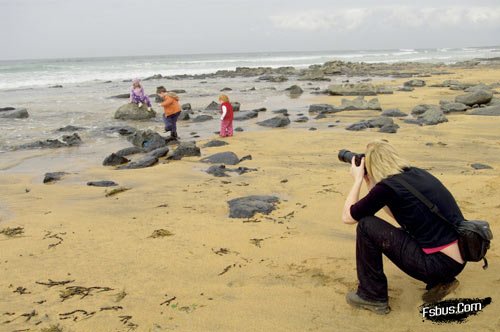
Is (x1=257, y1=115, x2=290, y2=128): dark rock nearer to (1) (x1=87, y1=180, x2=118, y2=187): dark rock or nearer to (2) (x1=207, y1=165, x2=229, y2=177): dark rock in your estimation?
(2) (x1=207, y1=165, x2=229, y2=177): dark rock

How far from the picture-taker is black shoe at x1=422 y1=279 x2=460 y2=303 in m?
3.23

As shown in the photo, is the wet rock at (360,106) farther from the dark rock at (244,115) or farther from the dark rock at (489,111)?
the dark rock at (489,111)

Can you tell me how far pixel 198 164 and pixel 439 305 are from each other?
19.7 feet

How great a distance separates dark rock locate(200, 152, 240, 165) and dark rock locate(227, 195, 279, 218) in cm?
258

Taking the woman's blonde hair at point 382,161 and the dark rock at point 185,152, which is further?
the dark rock at point 185,152

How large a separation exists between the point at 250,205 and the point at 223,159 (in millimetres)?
3110

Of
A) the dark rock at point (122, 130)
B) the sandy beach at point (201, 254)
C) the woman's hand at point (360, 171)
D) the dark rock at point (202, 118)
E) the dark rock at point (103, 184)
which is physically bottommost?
the sandy beach at point (201, 254)

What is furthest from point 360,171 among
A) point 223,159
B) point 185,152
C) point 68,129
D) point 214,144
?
point 68,129

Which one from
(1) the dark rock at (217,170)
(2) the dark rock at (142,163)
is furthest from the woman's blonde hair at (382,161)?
(2) the dark rock at (142,163)

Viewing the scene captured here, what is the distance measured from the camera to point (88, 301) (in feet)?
11.8

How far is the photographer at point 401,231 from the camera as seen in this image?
302 cm

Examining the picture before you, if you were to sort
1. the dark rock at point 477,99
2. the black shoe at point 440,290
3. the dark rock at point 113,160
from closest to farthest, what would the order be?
the black shoe at point 440,290
the dark rock at point 113,160
the dark rock at point 477,99

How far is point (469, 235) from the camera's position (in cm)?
292

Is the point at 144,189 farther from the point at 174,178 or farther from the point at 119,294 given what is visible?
the point at 119,294
